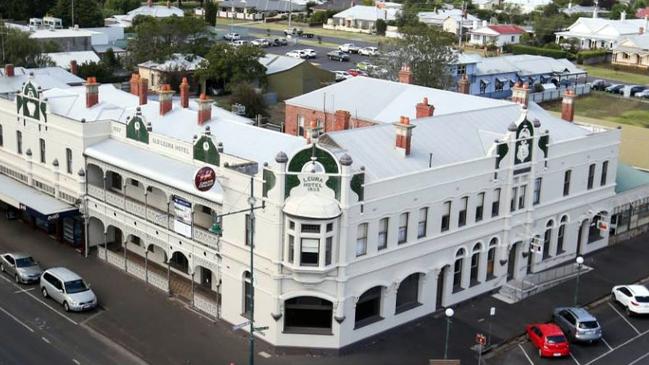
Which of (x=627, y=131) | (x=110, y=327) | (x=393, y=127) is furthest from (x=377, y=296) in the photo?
(x=627, y=131)

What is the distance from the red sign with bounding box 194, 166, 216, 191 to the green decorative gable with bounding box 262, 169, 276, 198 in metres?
3.08

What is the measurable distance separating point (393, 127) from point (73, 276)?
747 inches

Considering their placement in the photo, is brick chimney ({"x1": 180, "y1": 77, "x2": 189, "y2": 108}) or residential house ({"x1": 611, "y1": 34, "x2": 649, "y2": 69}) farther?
residential house ({"x1": 611, "y1": 34, "x2": 649, "y2": 69})

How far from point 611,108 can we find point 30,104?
7813 centimetres

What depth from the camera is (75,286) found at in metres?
43.9

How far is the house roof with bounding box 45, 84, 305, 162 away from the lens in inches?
1795

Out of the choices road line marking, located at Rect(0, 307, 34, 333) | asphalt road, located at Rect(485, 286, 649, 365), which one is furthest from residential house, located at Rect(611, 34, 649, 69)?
road line marking, located at Rect(0, 307, 34, 333)

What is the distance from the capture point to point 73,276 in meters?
44.5

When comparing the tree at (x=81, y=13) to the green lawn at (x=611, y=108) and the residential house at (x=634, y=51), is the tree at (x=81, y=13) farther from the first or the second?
the residential house at (x=634, y=51)

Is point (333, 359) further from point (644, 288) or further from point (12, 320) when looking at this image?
point (644, 288)

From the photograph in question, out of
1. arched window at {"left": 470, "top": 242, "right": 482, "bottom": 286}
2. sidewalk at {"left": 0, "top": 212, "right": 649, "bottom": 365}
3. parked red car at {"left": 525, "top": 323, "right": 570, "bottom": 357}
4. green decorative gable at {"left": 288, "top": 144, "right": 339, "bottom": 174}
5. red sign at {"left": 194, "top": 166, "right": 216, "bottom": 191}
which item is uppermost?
green decorative gable at {"left": 288, "top": 144, "right": 339, "bottom": 174}

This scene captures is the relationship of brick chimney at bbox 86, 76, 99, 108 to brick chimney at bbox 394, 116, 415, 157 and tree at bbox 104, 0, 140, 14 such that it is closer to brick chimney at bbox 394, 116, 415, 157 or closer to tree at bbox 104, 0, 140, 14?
brick chimney at bbox 394, 116, 415, 157

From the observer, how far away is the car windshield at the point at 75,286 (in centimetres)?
4369

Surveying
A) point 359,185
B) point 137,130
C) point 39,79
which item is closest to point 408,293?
point 359,185
